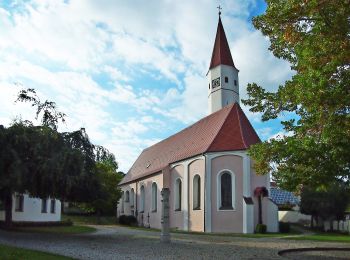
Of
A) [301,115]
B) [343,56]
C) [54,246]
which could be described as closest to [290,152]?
[301,115]

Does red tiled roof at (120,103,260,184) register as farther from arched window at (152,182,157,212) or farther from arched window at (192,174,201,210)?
arched window at (192,174,201,210)

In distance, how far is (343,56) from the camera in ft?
40.1

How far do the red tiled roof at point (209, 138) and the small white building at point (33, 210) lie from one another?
1085 centimetres

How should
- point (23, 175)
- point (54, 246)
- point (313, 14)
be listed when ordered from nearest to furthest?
1. point (313, 14)
2. point (54, 246)
3. point (23, 175)

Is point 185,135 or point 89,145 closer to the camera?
point 89,145

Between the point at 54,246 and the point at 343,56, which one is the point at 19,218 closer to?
the point at 54,246

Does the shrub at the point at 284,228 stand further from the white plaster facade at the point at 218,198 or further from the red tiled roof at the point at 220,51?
the red tiled roof at the point at 220,51

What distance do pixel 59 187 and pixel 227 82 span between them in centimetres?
2880

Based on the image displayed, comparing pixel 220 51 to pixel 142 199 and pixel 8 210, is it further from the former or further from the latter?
pixel 8 210

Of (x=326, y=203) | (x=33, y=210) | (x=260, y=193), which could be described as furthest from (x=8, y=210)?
(x=326, y=203)

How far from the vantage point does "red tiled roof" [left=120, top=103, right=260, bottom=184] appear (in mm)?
38031

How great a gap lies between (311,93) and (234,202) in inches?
976

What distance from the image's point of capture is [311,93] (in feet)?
41.5

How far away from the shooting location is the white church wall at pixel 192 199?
3772 cm
